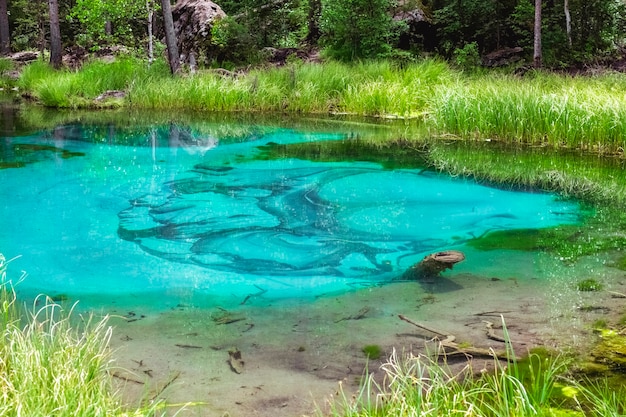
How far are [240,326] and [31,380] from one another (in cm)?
131

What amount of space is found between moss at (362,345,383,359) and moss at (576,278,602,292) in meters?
1.42

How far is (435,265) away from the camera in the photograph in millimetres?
3902

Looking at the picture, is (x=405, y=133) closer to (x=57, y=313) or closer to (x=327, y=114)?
(x=327, y=114)

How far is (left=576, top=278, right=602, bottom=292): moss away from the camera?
11.6 ft

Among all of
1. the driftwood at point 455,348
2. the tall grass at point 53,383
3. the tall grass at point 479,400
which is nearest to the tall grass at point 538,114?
the driftwood at point 455,348

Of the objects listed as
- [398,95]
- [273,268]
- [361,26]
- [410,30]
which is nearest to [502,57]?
[410,30]

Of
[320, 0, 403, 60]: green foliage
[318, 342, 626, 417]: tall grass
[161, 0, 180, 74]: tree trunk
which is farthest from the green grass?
[318, 342, 626, 417]: tall grass

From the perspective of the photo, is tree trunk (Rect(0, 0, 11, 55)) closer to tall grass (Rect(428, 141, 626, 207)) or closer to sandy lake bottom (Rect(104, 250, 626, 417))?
tall grass (Rect(428, 141, 626, 207))

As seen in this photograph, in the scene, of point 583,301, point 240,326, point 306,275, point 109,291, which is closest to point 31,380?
point 240,326

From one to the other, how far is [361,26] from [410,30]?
283 centimetres

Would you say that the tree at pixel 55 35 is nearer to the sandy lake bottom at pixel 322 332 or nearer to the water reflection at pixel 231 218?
the water reflection at pixel 231 218

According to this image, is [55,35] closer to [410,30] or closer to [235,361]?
[410,30]

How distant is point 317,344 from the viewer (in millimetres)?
2900

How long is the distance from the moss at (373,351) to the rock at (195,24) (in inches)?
568
